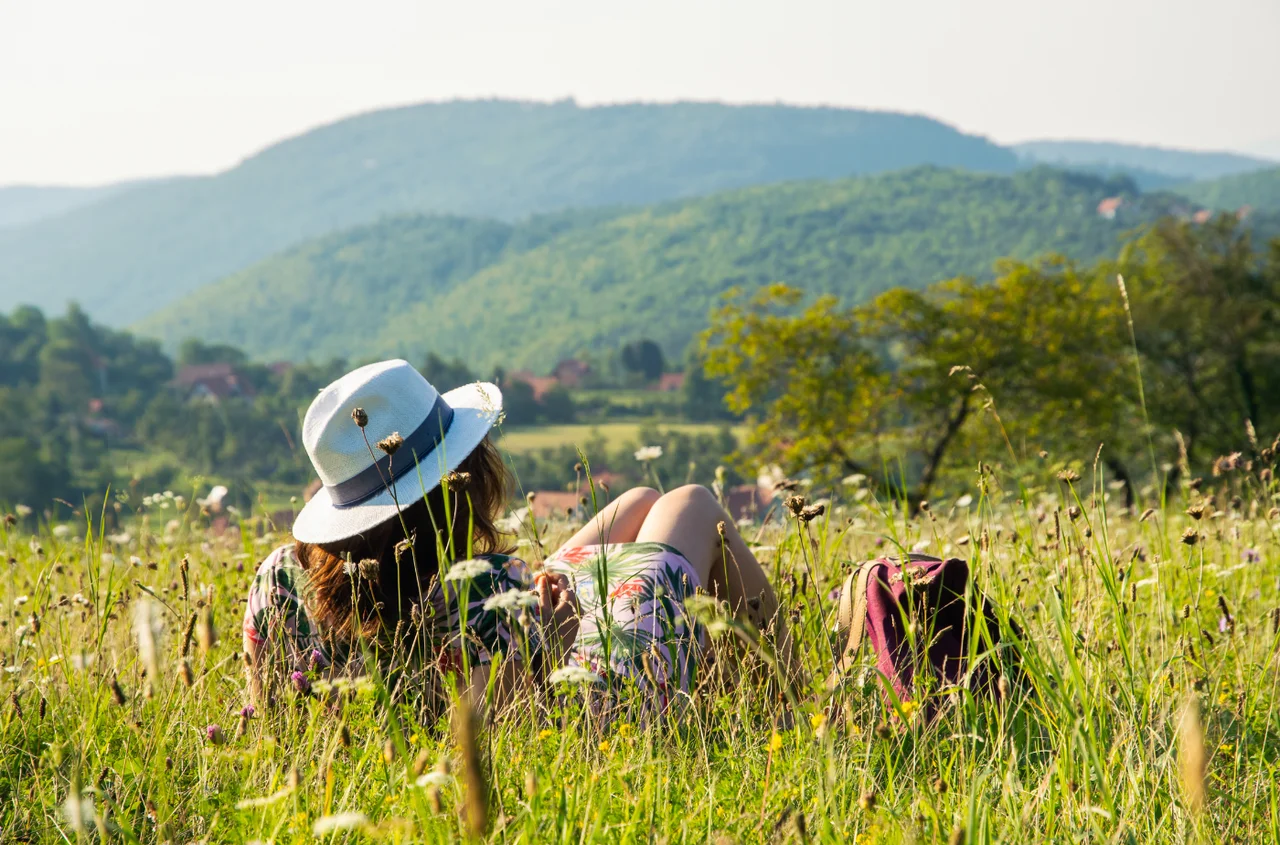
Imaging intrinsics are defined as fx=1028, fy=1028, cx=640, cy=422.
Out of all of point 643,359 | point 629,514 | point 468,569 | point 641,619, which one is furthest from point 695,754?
point 643,359

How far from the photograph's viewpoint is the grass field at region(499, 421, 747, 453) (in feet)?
181

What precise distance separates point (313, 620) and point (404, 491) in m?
0.38

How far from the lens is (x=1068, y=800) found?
65.7 inches

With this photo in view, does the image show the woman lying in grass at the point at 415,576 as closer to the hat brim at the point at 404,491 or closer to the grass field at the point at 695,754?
the hat brim at the point at 404,491

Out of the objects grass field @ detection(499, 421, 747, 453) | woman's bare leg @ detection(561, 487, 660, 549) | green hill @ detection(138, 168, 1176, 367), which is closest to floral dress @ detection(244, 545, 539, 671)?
woman's bare leg @ detection(561, 487, 660, 549)

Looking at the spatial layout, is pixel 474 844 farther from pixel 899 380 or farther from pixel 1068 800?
pixel 899 380

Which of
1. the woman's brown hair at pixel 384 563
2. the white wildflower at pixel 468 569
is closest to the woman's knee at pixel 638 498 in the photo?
the woman's brown hair at pixel 384 563

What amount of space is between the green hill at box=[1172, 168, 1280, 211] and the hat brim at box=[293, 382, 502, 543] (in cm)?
17757

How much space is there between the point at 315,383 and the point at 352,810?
254 ft

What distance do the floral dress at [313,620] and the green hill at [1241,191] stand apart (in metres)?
178

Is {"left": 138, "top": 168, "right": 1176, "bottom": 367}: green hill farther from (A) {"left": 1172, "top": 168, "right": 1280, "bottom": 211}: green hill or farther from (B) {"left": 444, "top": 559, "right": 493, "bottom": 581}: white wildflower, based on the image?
(B) {"left": 444, "top": 559, "right": 493, "bottom": 581}: white wildflower

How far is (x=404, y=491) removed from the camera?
2.42m

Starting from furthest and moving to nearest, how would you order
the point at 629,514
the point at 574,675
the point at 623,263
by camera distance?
the point at 623,263 < the point at 629,514 < the point at 574,675

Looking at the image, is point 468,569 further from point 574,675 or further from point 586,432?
point 586,432
